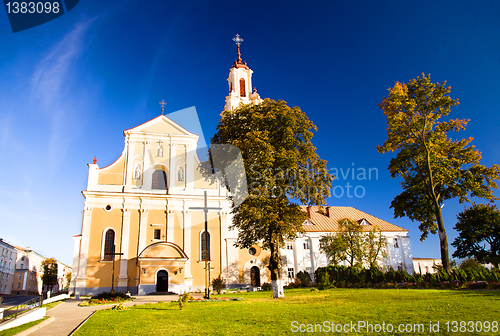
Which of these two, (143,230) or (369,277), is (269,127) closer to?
(369,277)

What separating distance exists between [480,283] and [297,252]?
2499cm

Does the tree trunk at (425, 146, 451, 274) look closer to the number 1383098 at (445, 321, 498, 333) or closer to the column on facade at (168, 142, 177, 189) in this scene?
the number 1383098 at (445, 321, 498, 333)

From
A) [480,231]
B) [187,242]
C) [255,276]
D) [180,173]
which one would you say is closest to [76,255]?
[187,242]

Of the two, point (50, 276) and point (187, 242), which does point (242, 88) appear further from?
point (50, 276)

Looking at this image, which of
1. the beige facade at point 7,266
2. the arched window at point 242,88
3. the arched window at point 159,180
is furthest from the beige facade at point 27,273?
the arched window at point 242,88

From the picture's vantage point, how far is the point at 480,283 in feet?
52.2

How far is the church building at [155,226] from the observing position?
27969mm

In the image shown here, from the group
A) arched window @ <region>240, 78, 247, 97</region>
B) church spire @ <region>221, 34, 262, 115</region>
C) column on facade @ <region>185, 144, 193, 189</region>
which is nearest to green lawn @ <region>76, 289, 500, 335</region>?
column on facade @ <region>185, 144, 193, 189</region>

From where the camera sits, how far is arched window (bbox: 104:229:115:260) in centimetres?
2875

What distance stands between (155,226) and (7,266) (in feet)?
151

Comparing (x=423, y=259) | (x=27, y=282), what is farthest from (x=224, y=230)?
(x=27, y=282)

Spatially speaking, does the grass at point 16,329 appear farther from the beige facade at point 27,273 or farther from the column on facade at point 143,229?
the beige facade at point 27,273

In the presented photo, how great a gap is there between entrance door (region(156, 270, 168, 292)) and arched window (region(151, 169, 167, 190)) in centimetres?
833

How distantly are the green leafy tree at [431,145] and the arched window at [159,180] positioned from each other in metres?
20.2
